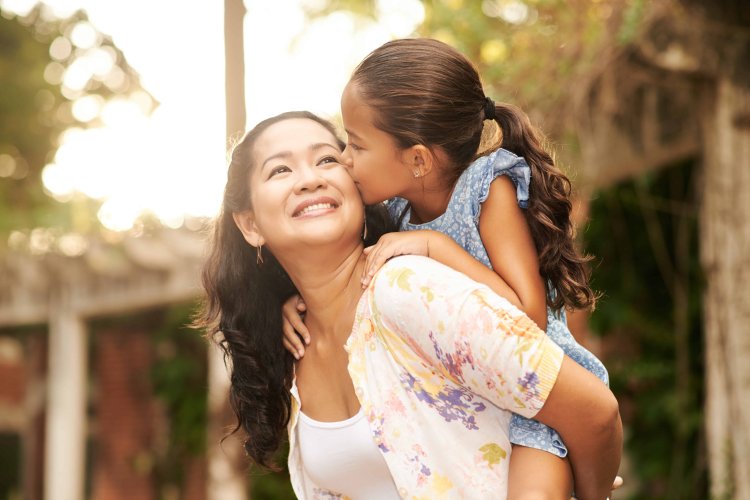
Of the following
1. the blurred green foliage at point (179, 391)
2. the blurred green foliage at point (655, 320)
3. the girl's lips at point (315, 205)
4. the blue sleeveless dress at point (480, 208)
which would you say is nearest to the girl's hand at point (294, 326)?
the girl's lips at point (315, 205)

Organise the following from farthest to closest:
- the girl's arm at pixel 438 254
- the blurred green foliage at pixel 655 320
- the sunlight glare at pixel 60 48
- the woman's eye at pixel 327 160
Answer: the sunlight glare at pixel 60 48 < the blurred green foliage at pixel 655 320 < the woman's eye at pixel 327 160 < the girl's arm at pixel 438 254

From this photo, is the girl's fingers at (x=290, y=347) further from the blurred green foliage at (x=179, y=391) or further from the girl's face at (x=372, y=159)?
the blurred green foliage at (x=179, y=391)

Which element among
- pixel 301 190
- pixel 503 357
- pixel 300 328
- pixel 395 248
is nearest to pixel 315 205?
pixel 301 190

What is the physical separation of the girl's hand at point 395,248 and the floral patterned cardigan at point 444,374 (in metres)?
0.09

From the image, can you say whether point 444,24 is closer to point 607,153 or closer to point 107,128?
point 607,153

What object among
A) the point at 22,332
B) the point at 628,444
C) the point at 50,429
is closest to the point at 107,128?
the point at 22,332

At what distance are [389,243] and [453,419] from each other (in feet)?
1.46

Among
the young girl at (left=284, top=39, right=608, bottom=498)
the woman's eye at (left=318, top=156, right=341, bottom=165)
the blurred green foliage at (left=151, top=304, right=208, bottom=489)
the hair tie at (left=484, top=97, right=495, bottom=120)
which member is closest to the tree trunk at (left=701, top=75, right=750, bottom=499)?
the young girl at (left=284, top=39, right=608, bottom=498)

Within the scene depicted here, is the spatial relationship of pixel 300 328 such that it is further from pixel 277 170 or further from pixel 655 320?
pixel 655 320

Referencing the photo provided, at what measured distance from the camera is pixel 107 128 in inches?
661

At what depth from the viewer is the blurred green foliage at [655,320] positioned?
6.12 meters

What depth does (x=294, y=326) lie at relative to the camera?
2.75 metres

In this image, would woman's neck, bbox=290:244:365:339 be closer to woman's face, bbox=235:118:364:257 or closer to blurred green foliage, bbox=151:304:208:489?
woman's face, bbox=235:118:364:257

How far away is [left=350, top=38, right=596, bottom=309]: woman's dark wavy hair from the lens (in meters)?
2.44
